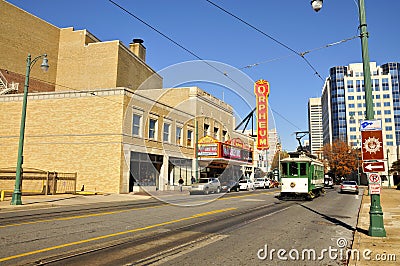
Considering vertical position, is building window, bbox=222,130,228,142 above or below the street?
above

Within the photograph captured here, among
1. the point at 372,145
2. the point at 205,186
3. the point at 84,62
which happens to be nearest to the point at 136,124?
the point at 205,186

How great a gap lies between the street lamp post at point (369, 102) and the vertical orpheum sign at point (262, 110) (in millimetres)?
A: 35992

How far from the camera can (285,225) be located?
12250 mm

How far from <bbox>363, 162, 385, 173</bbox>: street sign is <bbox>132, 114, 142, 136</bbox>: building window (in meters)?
24.9

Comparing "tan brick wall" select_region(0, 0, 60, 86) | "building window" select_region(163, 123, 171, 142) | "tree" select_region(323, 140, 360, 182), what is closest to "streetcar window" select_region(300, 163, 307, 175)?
"building window" select_region(163, 123, 171, 142)

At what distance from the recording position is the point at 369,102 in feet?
32.4

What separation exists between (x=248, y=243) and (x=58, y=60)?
49.3 meters

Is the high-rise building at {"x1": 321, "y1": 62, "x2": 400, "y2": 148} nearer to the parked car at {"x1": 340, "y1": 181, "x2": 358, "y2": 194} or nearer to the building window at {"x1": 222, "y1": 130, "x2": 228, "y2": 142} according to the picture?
the building window at {"x1": 222, "y1": 130, "x2": 228, "y2": 142}

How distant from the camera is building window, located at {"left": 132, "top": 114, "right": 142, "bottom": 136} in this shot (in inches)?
1272

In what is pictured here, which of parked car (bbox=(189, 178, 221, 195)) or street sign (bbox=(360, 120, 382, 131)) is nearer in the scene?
street sign (bbox=(360, 120, 382, 131))

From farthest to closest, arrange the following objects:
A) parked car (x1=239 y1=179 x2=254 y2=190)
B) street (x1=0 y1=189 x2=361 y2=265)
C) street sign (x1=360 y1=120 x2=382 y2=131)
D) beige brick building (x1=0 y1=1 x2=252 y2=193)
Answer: parked car (x1=239 y1=179 x2=254 y2=190) → beige brick building (x1=0 y1=1 x2=252 y2=193) → street sign (x1=360 y1=120 x2=382 y2=131) → street (x1=0 y1=189 x2=361 y2=265)

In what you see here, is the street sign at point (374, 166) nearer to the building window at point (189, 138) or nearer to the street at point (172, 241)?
the street at point (172, 241)

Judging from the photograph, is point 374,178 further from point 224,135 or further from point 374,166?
point 224,135

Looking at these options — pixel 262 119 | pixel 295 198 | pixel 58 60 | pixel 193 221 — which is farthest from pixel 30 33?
pixel 193 221
